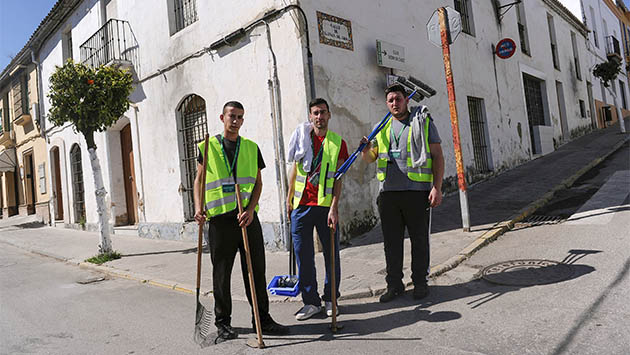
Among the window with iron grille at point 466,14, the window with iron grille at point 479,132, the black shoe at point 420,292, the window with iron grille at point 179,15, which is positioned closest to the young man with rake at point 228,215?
the black shoe at point 420,292

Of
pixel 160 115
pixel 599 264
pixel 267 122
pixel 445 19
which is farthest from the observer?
pixel 160 115

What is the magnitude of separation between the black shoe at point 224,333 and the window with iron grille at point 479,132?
29.7ft

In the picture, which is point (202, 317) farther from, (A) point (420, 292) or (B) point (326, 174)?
(A) point (420, 292)

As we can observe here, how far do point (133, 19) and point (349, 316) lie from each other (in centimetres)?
988

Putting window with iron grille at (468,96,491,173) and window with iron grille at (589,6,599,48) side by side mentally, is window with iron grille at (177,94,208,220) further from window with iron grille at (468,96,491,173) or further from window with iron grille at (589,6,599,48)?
window with iron grille at (589,6,599,48)

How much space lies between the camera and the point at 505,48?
11758 millimetres

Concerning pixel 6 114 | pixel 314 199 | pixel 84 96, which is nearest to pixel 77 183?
pixel 84 96

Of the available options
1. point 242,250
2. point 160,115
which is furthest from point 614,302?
point 160,115

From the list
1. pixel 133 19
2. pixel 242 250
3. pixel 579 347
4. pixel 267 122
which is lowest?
pixel 579 347

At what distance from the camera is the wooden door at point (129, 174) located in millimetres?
11359

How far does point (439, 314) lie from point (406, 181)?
123cm

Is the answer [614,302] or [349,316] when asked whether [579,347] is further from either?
[349,316]

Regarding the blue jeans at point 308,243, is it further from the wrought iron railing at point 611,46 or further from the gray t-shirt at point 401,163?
the wrought iron railing at point 611,46

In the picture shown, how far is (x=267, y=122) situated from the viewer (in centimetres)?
688
